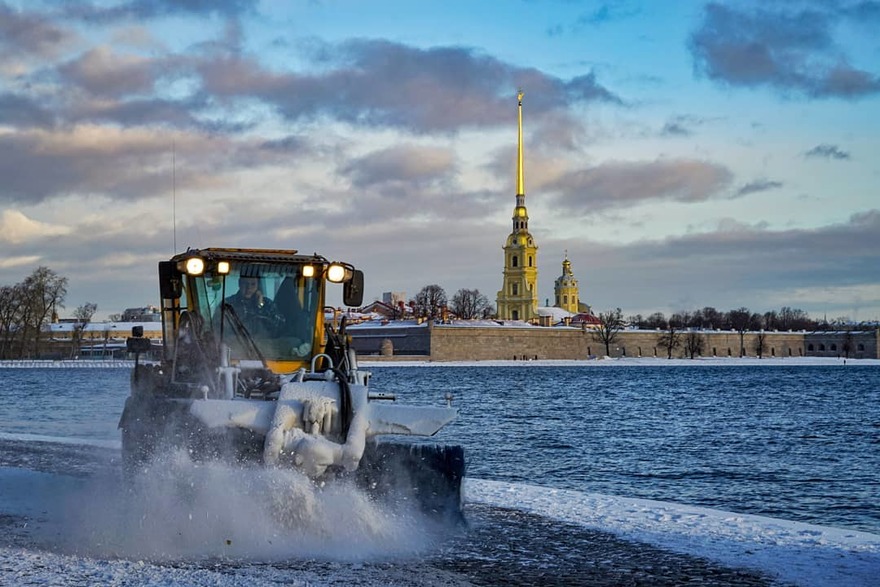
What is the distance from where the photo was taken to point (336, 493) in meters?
10.0

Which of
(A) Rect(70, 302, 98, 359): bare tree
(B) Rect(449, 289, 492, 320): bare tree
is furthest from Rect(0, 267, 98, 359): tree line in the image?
(B) Rect(449, 289, 492, 320): bare tree

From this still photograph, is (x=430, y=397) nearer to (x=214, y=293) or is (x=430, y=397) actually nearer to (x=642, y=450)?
(x=642, y=450)

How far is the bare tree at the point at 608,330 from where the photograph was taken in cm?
15175

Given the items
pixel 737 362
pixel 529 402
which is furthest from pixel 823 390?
pixel 737 362

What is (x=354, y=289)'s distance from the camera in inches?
443

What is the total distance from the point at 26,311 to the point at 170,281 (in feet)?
340

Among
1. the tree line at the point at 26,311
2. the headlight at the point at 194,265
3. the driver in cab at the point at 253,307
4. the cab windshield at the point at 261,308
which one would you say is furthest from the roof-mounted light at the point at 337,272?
the tree line at the point at 26,311

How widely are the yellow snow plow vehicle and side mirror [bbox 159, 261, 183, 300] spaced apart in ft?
0.05

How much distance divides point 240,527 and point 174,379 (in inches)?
76.2

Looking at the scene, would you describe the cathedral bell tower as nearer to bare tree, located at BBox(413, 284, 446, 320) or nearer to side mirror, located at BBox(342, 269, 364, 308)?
bare tree, located at BBox(413, 284, 446, 320)

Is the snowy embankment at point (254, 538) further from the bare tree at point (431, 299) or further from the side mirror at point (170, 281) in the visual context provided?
the bare tree at point (431, 299)

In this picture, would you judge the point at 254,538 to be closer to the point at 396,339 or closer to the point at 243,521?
the point at 243,521

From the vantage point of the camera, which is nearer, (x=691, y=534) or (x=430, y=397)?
(x=691, y=534)

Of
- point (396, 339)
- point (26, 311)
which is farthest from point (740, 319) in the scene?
point (26, 311)
